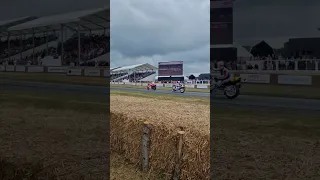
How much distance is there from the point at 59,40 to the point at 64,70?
57 centimetres

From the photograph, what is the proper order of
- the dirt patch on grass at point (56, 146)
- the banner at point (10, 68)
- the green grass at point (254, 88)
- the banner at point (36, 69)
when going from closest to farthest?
1. the dirt patch on grass at point (56, 146)
2. the green grass at point (254, 88)
3. the banner at point (36, 69)
4. the banner at point (10, 68)

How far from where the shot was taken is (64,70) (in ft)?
18.5

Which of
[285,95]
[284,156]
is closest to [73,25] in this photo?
[284,156]

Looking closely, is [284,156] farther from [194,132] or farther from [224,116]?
[224,116]

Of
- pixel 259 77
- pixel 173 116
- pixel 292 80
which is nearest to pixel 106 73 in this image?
pixel 173 116

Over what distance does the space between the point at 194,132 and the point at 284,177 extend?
1.05 metres

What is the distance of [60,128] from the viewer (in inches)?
186

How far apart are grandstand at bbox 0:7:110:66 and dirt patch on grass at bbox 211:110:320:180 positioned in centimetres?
205

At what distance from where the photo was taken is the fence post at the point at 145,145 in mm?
3393

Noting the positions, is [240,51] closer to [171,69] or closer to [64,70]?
[64,70]

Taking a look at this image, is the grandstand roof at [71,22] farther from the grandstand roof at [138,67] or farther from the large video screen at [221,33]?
the grandstand roof at [138,67]

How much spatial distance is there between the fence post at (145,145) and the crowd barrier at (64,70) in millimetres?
1018

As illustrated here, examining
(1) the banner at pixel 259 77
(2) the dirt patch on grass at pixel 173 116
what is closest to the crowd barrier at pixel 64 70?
(2) the dirt patch on grass at pixel 173 116

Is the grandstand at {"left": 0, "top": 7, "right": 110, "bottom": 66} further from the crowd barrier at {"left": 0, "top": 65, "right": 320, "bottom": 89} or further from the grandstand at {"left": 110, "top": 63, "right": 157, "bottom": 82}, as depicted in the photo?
the grandstand at {"left": 110, "top": 63, "right": 157, "bottom": 82}
